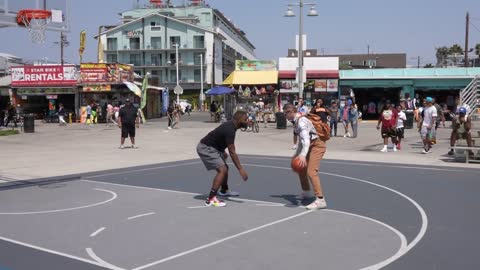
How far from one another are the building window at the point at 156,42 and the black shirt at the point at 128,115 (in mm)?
69386

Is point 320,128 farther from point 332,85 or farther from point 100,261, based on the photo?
point 332,85

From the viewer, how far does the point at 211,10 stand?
93.5 m

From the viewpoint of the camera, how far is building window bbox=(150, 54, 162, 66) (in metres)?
87.6

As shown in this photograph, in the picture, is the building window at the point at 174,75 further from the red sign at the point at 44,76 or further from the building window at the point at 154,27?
the red sign at the point at 44,76

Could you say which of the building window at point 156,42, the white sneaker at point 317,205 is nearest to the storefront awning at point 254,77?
the white sneaker at point 317,205

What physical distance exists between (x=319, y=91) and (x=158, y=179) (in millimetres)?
27969

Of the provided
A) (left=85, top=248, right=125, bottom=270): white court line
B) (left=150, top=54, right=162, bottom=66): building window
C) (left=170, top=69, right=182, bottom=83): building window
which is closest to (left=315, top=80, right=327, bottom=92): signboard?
(left=85, top=248, right=125, bottom=270): white court line

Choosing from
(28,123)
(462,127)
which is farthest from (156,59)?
(462,127)

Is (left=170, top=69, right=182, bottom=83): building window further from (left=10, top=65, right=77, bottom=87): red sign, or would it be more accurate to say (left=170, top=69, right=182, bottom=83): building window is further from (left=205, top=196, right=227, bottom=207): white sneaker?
(left=205, top=196, right=227, bottom=207): white sneaker

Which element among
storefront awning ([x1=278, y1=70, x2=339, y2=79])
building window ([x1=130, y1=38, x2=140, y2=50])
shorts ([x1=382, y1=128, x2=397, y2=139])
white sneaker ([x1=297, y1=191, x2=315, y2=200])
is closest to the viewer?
white sneaker ([x1=297, y1=191, x2=315, y2=200])

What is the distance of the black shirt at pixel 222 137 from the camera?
9086mm

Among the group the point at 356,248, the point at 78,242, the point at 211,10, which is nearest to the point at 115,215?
the point at 78,242

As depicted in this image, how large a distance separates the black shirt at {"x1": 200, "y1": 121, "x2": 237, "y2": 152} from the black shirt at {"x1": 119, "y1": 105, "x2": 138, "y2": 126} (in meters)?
11.2

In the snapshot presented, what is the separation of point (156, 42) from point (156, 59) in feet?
9.40
